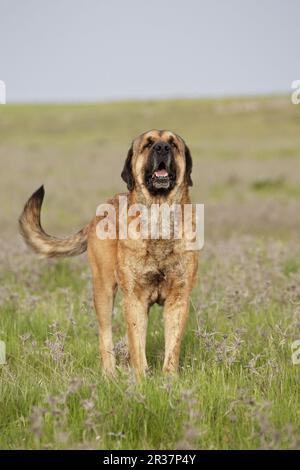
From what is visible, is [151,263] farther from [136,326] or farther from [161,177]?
[161,177]

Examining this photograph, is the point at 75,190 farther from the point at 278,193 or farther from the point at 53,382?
the point at 53,382

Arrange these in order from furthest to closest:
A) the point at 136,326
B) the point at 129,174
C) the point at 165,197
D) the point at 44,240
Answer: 1. the point at 44,240
2. the point at 129,174
3. the point at 165,197
4. the point at 136,326

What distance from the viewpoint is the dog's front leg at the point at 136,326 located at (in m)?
5.23

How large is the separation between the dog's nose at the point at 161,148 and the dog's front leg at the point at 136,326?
1065mm

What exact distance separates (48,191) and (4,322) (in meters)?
17.9

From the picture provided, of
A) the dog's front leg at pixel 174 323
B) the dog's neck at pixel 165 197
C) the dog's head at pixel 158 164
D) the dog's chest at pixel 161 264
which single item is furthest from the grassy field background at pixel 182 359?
the dog's head at pixel 158 164

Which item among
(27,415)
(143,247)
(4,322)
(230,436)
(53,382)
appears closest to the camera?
(230,436)

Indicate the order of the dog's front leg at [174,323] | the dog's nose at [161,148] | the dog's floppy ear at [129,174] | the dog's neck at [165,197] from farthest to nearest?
1. the dog's floppy ear at [129,174]
2. the dog's neck at [165,197]
3. the dog's nose at [161,148]
4. the dog's front leg at [174,323]

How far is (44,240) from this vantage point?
6344 mm

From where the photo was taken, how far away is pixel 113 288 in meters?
5.80

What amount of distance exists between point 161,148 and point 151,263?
2.78 ft

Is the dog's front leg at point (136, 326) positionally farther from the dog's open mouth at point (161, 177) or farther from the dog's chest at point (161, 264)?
the dog's open mouth at point (161, 177)

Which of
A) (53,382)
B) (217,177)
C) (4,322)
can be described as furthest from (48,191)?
(53,382)

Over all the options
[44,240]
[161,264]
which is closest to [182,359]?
[161,264]
